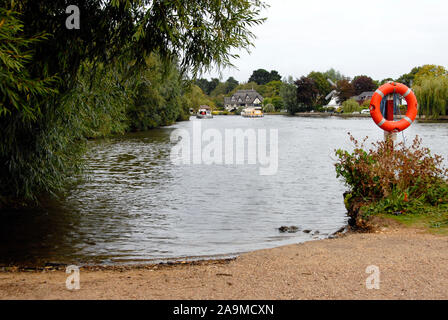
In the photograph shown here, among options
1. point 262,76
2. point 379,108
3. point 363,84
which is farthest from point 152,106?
point 262,76

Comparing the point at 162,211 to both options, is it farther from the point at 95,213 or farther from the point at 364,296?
the point at 364,296

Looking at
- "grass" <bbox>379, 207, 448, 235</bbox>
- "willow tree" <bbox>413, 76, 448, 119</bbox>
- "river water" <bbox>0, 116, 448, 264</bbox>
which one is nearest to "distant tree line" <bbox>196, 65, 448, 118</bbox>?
"willow tree" <bbox>413, 76, 448, 119</bbox>

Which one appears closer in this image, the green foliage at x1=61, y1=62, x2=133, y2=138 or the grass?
the grass

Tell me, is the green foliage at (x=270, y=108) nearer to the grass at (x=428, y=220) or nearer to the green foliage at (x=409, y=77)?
the green foliage at (x=409, y=77)

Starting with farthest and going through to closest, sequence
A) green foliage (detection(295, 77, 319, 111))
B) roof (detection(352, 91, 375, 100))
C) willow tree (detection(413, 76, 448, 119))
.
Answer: green foliage (detection(295, 77, 319, 111))
roof (detection(352, 91, 375, 100))
willow tree (detection(413, 76, 448, 119))

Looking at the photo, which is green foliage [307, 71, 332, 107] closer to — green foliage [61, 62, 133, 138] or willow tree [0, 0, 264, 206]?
green foliage [61, 62, 133, 138]

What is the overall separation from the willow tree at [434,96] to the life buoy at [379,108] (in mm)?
49722

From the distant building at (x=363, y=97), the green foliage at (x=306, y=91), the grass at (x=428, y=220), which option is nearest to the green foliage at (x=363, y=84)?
the distant building at (x=363, y=97)

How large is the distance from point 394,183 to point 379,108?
2110 mm

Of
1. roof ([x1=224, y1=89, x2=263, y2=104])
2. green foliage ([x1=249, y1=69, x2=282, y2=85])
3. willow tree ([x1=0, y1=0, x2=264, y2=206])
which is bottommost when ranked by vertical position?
willow tree ([x1=0, y1=0, x2=264, y2=206])

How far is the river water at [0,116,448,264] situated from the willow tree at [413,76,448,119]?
140 ft

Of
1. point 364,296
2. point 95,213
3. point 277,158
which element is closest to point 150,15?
point 364,296

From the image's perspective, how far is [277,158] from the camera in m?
24.0

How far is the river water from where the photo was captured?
27.0 ft
